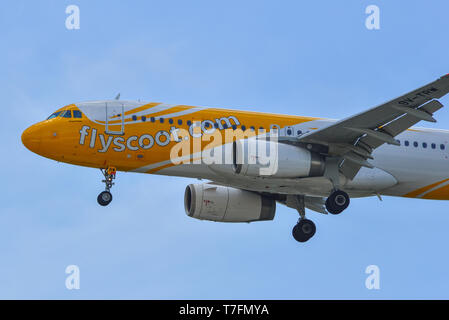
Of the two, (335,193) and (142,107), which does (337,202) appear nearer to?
(335,193)

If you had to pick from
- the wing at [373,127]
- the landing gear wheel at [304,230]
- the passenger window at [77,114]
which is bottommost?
the landing gear wheel at [304,230]

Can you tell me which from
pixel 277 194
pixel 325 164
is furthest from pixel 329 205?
pixel 277 194

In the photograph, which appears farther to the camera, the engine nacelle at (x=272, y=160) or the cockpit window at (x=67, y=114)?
the cockpit window at (x=67, y=114)

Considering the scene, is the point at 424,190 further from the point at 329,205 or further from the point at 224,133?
the point at 224,133

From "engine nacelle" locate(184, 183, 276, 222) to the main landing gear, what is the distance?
4534 mm

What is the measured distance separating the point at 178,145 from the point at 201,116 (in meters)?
1.48

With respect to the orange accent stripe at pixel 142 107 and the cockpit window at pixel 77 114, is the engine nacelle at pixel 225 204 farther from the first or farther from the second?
the cockpit window at pixel 77 114

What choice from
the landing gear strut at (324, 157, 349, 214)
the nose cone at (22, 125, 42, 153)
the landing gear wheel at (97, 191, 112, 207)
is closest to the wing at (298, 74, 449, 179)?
the landing gear strut at (324, 157, 349, 214)

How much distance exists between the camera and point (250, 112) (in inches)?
1427

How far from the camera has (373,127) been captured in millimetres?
33750

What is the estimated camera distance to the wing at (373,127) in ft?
104

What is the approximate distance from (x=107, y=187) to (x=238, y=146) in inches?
208

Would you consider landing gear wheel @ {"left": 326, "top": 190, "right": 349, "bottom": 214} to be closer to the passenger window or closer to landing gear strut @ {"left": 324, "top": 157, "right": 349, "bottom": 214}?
landing gear strut @ {"left": 324, "top": 157, "right": 349, "bottom": 214}

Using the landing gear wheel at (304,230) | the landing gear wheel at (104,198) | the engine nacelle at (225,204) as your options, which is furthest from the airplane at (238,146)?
the landing gear wheel at (304,230)
